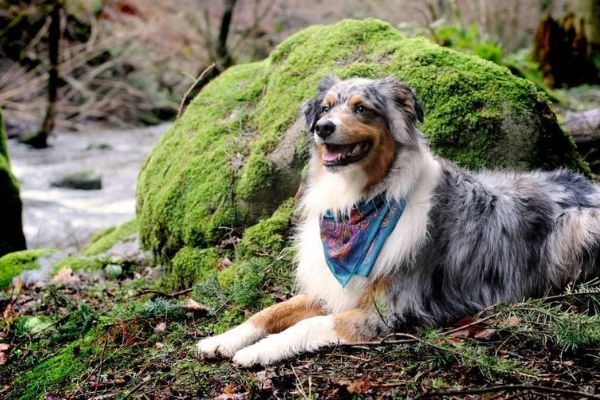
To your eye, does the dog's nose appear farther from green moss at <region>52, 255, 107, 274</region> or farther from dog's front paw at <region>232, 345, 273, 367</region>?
green moss at <region>52, 255, 107, 274</region>

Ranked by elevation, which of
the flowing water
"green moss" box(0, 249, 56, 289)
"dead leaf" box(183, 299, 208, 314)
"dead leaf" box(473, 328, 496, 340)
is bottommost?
the flowing water

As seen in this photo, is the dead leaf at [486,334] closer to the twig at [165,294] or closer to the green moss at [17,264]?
the twig at [165,294]

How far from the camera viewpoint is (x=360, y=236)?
4.14 meters

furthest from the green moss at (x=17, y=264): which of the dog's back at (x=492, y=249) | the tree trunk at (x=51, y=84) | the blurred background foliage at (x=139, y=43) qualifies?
the tree trunk at (x=51, y=84)

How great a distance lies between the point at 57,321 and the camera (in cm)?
486

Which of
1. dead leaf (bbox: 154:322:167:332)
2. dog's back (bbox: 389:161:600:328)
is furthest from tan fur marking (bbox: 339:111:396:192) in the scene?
dead leaf (bbox: 154:322:167:332)

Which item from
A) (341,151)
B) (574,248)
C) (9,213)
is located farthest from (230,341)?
(9,213)

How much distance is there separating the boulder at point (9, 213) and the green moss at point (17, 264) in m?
1.04

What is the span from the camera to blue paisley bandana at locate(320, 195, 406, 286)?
406 centimetres

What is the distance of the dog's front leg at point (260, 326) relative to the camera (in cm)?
406

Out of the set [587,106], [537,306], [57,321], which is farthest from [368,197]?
[587,106]

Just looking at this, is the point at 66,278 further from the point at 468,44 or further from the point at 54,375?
the point at 468,44

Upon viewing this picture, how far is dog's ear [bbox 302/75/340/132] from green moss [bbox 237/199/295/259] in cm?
125

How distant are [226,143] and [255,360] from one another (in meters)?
2.95
